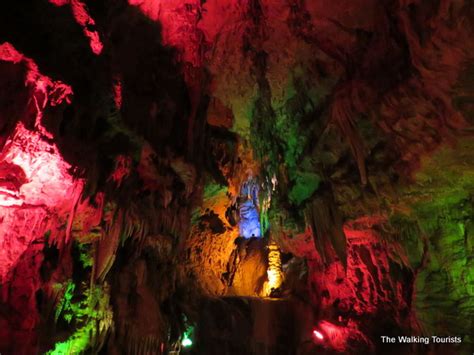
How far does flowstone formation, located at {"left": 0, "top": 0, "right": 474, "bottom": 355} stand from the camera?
454cm

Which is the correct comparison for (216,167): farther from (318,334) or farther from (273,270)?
(273,270)

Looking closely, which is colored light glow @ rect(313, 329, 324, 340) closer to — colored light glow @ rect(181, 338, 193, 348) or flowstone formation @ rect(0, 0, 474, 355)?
flowstone formation @ rect(0, 0, 474, 355)

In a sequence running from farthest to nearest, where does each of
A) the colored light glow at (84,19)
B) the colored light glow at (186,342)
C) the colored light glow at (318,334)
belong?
the colored light glow at (186,342) < the colored light glow at (318,334) < the colored light glow at (84,19)

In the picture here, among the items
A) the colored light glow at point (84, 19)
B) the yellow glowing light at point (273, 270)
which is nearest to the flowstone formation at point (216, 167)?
the colored light glow at point (84, 19)

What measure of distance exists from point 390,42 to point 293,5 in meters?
1.74

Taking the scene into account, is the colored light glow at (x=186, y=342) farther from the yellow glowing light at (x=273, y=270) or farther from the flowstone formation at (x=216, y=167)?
the yellow glowing light at (x=273, y=270)

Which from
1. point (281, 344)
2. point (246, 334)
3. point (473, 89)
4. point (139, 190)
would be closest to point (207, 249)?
point (246, 334)

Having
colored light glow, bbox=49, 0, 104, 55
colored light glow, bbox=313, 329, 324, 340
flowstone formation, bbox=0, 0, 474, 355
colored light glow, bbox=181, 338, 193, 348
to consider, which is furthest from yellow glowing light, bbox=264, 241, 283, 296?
colored light glow, bbox=49, 0, 104, 55

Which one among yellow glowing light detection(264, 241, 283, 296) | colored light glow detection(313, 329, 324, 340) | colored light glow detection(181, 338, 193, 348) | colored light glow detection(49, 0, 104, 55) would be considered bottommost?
colored light glow detection(181, 338, 193, 348)

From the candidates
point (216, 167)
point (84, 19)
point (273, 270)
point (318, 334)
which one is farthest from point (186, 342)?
point (84, 19)

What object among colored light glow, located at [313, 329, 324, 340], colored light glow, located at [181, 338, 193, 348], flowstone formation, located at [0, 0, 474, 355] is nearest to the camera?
flowstone formation, located at [0, 0, 474, 355]

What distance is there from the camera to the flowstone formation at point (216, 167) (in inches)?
179

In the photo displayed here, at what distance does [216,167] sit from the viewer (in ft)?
30.9

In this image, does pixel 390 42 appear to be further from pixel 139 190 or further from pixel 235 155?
pixel 235 155
